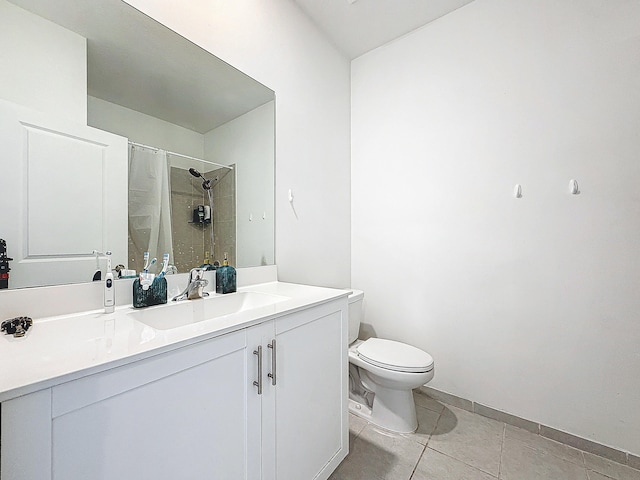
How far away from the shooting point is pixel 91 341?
0.71 m

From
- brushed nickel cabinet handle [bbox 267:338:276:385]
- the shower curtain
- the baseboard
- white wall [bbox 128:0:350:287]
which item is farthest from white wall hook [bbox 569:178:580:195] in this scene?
the shower curtain

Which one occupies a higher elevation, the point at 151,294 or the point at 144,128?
the point at 144,128

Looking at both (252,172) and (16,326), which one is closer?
(16,326)

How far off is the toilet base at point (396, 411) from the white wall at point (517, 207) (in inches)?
17.3

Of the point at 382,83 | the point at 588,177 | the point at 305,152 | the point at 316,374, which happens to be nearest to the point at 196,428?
the point at 316,374

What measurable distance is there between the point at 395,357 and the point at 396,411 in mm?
311

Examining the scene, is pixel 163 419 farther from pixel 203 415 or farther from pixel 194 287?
pixel 194 287

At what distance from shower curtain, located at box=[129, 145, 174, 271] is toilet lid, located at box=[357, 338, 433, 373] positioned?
3.84 feet

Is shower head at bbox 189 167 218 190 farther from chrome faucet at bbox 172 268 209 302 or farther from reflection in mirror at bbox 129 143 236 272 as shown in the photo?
chrome faucet at bbox 172 268 209 302

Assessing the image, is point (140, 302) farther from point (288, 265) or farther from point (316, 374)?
point (288, 265)

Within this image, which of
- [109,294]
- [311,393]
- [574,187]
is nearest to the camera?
[109,294]

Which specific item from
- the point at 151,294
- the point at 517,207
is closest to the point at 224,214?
the point at 151,294

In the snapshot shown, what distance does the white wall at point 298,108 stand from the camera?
1.42 m

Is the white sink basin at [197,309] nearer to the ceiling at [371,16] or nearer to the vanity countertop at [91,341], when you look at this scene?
the vanity countertop at [91,341]
